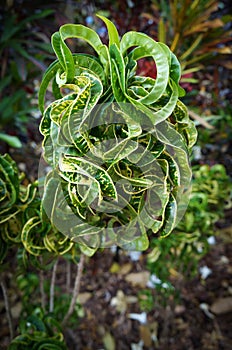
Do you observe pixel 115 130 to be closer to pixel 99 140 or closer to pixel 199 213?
pixel 99 140

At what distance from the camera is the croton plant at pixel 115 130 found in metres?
0.50

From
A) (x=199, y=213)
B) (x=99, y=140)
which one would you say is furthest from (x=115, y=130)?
(x=199, y=213)

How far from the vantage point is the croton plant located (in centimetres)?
50

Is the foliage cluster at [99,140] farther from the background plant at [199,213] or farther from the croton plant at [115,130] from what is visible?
the background plant at [199,213]

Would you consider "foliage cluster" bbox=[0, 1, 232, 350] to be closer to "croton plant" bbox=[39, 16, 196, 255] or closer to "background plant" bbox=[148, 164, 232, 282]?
"croton plant" bbox=[39, 16, 196, 255]

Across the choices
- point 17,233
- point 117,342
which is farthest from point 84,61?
point 117,342

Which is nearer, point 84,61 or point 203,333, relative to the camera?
point 84,61

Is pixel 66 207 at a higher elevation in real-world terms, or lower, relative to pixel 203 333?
higher

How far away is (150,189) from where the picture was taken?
0.59m

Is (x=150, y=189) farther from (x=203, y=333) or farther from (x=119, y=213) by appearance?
(x=203, y=333)

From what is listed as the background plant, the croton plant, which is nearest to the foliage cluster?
the croton plant

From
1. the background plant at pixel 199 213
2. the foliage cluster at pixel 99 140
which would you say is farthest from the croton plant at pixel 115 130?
the background plant at pixel 199 213

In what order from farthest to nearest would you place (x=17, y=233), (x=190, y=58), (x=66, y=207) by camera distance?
(x=190, y=58), (x=17, y=233), (x=66, y=207)

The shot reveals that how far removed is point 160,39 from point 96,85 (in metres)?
0.82
